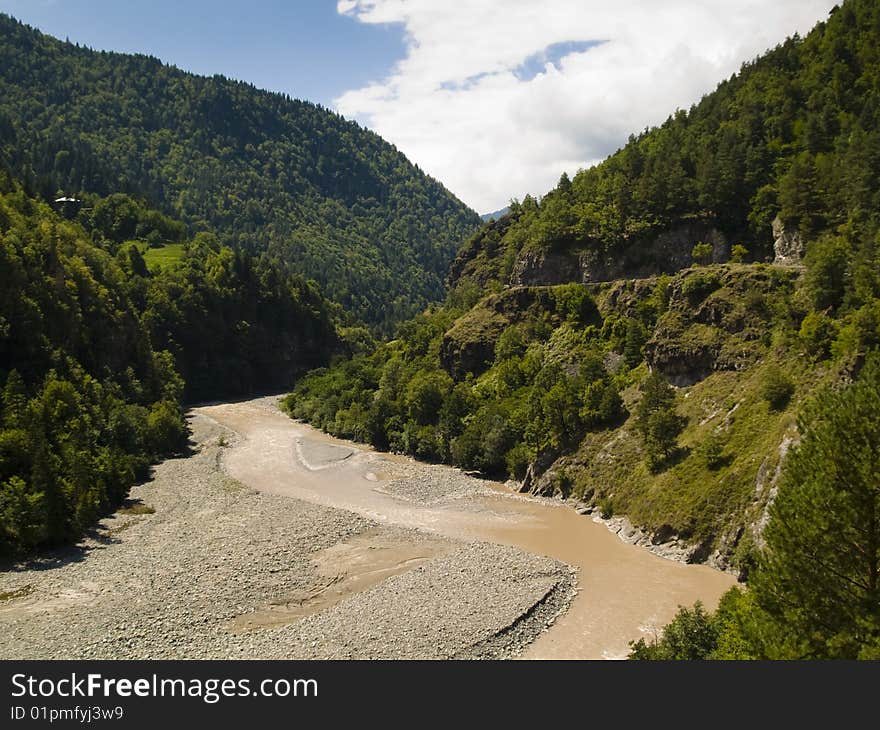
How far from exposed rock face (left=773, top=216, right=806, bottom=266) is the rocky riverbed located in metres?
46.1

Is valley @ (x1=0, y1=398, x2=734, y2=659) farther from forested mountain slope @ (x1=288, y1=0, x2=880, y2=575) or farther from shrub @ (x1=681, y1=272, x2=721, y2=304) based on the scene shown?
shrub @ (x1=681, y1=272, x2=721, y2=304)

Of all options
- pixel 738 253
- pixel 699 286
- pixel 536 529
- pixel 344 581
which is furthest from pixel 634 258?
pixel 344 581

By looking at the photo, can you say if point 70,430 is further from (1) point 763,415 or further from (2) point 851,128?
(2) point 851,128

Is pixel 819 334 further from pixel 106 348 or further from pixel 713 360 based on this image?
pixel 106 348

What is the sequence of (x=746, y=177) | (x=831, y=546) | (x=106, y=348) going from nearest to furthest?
(x=831, y=546) < (x=746, y=177) < (x=106, y=348)

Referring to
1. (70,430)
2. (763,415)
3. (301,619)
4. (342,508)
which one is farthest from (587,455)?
(70,430)

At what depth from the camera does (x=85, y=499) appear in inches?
2052

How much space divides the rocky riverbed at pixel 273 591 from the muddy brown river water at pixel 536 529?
2.02m

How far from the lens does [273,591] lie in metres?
40.2

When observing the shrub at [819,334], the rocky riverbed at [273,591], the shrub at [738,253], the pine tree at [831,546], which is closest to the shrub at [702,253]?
the shrub at [738,253]

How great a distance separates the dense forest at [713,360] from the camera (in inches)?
837

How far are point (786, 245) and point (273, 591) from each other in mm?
63323

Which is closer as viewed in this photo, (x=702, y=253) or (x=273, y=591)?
(x=273, y=591)

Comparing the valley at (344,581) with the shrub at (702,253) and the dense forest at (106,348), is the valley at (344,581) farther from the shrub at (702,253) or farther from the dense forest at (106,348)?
the shrub at (702,253)
